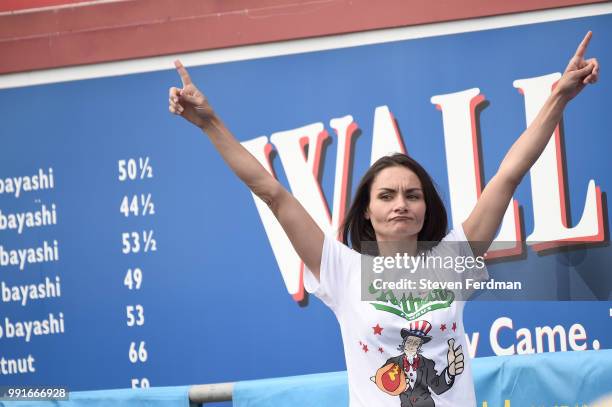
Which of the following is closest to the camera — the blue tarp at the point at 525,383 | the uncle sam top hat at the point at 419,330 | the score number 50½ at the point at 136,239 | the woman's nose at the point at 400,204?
the uncle sam top hat at the point at 419,330

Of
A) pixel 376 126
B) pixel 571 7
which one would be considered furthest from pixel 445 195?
pixel 571 7

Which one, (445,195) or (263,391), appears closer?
(263,391)

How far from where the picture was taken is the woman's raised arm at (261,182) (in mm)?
2305

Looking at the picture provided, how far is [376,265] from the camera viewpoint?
7.61ft

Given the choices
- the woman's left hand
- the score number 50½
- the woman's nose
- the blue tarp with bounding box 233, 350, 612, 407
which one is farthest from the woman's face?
the score number 50½

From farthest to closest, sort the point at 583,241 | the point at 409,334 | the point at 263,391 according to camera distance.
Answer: the point at 583,241 → the point at 263,391 → the point at 409,334

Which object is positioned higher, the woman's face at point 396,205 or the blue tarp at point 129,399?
the woman's face at point 396,205

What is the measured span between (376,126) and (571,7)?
33.1 inches

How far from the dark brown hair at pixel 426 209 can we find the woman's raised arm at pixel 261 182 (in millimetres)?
172

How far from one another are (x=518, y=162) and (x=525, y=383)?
914 mm

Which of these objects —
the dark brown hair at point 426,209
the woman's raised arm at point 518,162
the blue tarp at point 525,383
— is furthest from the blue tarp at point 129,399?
the woman's raised arm at point 518,162

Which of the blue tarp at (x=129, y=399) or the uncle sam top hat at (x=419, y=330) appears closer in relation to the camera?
the uncle sam top hat at (x=419, y=330)

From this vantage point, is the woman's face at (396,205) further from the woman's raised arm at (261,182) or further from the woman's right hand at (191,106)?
the woman's right hand at (191,106)

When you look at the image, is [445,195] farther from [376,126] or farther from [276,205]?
[276,205]
